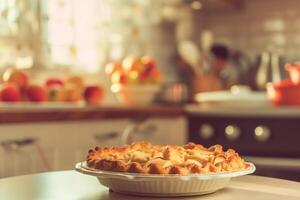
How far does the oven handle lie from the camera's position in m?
2.79

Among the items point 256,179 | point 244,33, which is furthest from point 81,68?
point 256,179

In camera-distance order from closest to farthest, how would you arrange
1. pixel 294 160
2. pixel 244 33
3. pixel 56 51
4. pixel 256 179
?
pixel 256 179
pixel 294 160
pixel 56 51
pixel 244 33

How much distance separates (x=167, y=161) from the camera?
3.46 ft

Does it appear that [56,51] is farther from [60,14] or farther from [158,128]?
[158,128]

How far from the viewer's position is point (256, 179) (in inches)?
48.8

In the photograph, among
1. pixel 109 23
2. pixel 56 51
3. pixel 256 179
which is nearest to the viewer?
pixel 256 179

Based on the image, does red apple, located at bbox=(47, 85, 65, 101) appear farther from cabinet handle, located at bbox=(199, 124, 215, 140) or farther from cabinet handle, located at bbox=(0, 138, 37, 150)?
cabinet handle, located at bbox=(199, 124, 215, 140)

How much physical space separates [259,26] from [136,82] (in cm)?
91

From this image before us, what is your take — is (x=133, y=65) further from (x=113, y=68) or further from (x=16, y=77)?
(x=16, y=77)

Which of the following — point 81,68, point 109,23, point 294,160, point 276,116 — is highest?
point 109,23

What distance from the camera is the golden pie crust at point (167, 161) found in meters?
1.04

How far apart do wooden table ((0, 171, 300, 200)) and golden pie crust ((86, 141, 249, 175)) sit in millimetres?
41

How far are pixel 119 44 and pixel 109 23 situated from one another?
0.12 m

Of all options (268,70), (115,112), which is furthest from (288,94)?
(115,112)
